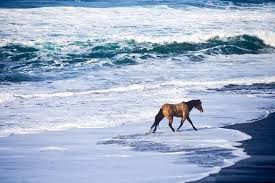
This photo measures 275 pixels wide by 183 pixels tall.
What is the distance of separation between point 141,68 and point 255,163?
11.7 m

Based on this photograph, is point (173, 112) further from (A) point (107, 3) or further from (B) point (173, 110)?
(A) point (107, 3)

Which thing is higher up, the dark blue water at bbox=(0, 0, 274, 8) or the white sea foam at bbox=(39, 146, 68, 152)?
the dark blue water at bbox=(0, 0, 274, 8)

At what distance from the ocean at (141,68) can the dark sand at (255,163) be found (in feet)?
0.62

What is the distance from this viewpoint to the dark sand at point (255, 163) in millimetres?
5898

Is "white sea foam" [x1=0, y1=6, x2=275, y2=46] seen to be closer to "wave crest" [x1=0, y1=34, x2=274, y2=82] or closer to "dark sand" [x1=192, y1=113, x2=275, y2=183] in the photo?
"wave crest" [x1=0, y1=34, x2=274, y2=82]

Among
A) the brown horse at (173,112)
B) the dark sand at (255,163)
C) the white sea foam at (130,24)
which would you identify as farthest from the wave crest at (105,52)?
the dark sand at (255,163)

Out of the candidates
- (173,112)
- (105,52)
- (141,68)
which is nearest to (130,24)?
(105,52)

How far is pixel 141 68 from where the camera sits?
1806cm

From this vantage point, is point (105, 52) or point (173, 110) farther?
point (105, 52)

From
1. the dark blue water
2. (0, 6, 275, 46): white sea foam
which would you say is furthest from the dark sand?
the dark blue water

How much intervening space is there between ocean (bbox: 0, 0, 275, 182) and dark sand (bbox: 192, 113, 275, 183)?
0.19m

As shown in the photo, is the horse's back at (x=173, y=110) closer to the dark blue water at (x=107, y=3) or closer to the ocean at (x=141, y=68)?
the ocean at (x=141, y=68)

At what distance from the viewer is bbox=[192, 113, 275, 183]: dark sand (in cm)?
590

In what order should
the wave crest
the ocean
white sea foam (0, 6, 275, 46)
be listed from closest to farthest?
the ocean, the wave crest, white sea foam (0, 6, 275, 46)
